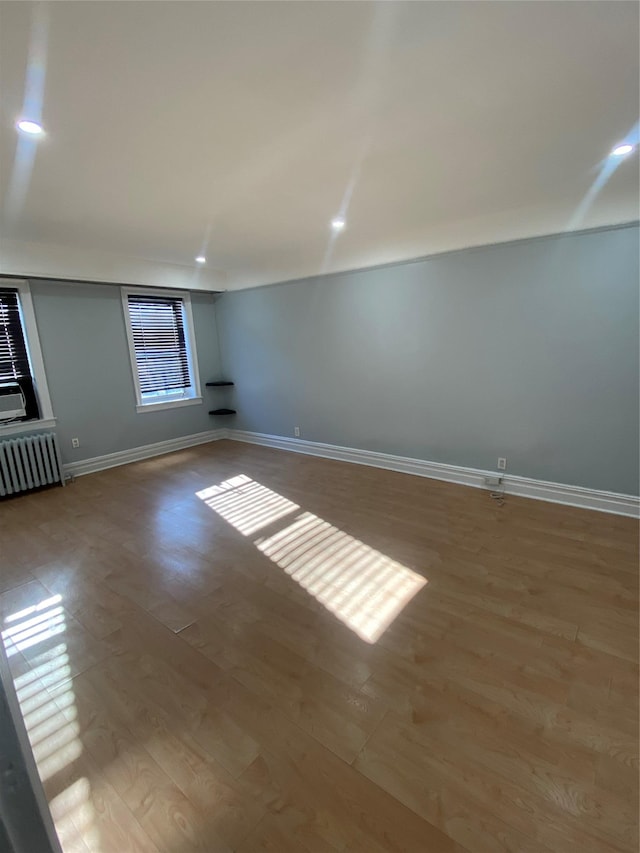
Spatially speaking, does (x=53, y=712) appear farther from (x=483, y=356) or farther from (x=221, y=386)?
(x=221, y=386)

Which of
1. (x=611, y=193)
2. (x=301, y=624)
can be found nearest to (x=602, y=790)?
(x=301, y=624)

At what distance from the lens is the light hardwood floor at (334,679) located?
47.7 inches

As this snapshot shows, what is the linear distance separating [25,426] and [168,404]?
5.44ft

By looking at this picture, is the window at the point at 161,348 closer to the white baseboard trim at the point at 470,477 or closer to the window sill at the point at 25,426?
the window sill at the point at 25,426

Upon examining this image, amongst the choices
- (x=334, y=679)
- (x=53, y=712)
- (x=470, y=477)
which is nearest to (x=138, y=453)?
(x=53, y=712)

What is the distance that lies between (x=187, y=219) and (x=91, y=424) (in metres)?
2.73

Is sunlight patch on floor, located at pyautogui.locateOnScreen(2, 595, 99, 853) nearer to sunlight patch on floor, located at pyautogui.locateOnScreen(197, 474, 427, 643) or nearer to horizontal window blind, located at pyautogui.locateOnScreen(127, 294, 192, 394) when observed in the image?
sunlight patch on floor, located at pyautogui.locateOnScreen(197, 474, 427, 643)

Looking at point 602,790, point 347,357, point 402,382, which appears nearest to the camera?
point 602,790

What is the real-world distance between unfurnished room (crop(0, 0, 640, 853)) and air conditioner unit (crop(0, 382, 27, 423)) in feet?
0.10

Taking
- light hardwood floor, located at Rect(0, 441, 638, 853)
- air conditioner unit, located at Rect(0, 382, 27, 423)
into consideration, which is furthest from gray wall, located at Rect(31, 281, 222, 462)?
light hardwood floor, located at Rect(0, 441, 638, 853)

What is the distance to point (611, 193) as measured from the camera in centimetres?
271

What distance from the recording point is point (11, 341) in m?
3.95

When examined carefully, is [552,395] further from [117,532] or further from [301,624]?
[117,532]

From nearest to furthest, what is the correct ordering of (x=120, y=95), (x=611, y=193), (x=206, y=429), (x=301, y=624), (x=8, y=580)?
(x=120, y=95) → (x=301, y=624) → (x=8, y=580) → (x=611, y=193) → (x=206, y=429)
